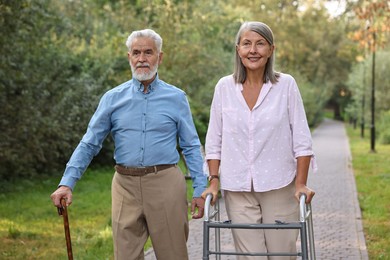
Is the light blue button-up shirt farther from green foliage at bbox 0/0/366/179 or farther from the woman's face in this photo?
green foliage at bbox 0/0/366/179

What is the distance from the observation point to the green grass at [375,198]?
9.31 meters

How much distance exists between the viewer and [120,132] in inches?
183

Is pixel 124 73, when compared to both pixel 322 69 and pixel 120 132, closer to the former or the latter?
pixel 120 132

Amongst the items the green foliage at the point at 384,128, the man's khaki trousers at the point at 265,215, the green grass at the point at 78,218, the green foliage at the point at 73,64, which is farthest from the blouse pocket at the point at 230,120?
the green foliage at the point at 384,128

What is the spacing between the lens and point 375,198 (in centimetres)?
1391

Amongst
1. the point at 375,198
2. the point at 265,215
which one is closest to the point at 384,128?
the point at 375,198

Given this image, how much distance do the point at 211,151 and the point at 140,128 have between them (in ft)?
1.81

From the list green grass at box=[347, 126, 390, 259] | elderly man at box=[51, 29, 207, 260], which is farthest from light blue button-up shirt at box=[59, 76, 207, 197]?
green grass at box=[347, 126, 390, 259]

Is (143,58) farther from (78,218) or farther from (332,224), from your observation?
(78,218)

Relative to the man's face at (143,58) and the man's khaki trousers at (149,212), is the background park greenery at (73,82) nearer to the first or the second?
the man's khaki trousers at (149,212)

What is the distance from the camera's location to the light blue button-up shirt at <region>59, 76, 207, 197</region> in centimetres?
461

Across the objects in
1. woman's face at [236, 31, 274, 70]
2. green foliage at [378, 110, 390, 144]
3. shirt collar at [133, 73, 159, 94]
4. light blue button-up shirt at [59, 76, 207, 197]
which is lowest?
green foliage at [378, 110, 390, 144]

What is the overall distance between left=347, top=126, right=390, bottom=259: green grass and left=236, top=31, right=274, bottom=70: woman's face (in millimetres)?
4822

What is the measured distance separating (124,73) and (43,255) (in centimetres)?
1259
